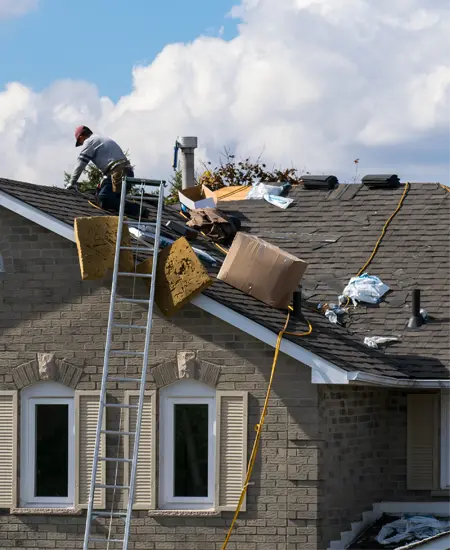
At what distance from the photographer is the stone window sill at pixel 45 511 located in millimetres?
13930

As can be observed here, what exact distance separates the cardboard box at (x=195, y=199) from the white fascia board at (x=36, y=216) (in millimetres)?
5783

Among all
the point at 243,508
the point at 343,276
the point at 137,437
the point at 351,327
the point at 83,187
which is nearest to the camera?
the point at 137,437

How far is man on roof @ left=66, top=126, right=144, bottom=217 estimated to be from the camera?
1634cm

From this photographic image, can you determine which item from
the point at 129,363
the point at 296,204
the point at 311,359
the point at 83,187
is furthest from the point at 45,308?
the point at 83,187

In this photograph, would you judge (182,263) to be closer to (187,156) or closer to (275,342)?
(275,342)

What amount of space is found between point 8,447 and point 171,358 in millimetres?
2271

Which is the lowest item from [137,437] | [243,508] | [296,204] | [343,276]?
[243,508]

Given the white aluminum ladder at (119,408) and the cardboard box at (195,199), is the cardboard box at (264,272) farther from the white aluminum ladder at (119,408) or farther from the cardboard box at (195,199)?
the cardboard box at (195,199)

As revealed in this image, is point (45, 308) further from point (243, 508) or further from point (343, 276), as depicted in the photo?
point (343, 276)

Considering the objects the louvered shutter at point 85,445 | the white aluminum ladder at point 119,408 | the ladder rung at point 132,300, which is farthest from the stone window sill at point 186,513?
the ladder rung at point 132,300

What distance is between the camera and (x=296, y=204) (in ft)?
67.2

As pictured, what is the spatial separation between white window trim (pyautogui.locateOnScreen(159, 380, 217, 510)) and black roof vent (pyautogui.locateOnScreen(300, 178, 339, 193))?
303 inches

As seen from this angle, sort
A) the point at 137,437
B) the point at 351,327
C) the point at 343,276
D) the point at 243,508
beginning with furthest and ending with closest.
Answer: the point at 343,276 → the point at 351,327 → the point at 243,508 → the point at 137,437

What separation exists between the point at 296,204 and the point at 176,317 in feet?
23.1
